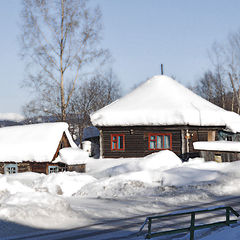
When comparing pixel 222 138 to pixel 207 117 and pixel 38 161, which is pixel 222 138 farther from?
pixel 38 161

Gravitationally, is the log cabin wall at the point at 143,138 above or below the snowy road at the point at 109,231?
above

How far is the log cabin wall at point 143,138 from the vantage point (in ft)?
84.0

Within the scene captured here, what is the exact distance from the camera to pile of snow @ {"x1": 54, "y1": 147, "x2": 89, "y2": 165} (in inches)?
869

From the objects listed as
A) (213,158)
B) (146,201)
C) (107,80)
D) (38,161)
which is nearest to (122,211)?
(146,201)

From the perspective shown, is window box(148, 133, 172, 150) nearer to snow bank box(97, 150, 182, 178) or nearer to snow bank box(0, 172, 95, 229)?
snow bank box(97, 150, 182, 178)

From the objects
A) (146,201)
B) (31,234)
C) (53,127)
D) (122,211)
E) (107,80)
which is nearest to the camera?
(31,234)

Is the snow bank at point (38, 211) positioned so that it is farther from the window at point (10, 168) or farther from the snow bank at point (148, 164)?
the window at point (10, 168)

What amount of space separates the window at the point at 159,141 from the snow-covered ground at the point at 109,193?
4.10 metres

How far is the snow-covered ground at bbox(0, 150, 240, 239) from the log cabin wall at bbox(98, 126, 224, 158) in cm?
393

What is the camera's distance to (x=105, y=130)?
27.1m

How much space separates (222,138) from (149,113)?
20.7 ft

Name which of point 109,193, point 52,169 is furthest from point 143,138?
point 109,193

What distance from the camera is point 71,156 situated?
73.0ft

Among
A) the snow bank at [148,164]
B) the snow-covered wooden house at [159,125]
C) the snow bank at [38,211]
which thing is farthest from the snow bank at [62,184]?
the snow-covered wooden house at [159,125]
